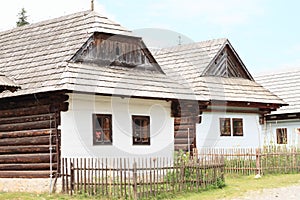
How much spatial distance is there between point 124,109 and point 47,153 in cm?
291

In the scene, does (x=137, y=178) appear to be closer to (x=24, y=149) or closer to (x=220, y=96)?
(x=24, y=149)

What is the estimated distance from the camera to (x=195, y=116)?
2172 centimetres

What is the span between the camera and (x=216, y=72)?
24.3 m

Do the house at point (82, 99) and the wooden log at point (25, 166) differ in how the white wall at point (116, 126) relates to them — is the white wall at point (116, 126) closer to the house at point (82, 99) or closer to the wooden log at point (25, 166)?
the house at point (82, 99)

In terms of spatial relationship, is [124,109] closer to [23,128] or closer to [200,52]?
[23,128]

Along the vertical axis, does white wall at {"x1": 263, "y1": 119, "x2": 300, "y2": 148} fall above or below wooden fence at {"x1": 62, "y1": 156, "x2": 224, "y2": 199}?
above

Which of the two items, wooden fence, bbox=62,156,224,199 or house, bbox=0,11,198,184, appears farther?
house, bbox=0,11,198,184

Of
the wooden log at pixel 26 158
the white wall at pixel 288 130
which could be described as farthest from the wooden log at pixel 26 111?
the white wall at pixel 288 130

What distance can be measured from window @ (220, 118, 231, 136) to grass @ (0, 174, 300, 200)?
3.93 meters

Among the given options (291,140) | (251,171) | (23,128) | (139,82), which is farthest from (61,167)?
(291,140)

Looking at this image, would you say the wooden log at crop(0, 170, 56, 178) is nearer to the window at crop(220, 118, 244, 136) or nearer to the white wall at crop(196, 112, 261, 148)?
the white wall at crop(196, 112, 261, 148)

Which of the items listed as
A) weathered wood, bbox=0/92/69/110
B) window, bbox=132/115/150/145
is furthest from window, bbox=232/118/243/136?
weathered wood, bbox=0/92/69/110

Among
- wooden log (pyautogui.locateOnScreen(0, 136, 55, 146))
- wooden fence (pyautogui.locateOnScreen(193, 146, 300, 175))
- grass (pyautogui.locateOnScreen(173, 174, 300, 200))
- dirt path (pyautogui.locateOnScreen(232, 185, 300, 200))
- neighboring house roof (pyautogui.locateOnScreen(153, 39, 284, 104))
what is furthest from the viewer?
neighboring house roof (pyautogui.locateOnScreen(153, 39, 284, 104))

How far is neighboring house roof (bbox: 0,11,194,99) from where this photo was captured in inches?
643
